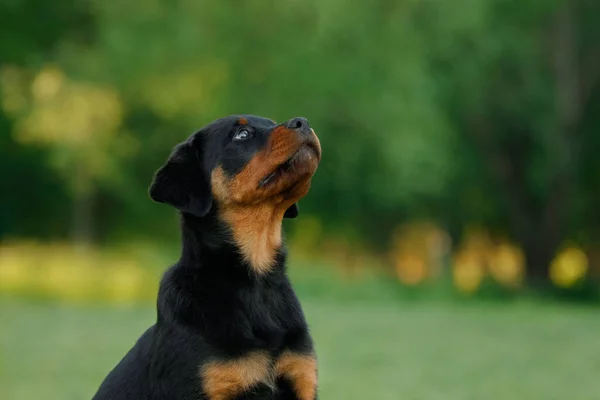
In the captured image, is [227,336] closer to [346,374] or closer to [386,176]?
[346,374]

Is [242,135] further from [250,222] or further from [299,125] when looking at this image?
[250,222]

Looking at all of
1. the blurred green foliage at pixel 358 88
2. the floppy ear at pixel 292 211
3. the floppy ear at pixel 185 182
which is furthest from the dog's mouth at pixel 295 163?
the blurred green foliage at pixel 358 88

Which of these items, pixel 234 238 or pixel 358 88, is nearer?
pixel 234 238

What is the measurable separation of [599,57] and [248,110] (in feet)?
30.8

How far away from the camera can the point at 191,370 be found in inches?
170

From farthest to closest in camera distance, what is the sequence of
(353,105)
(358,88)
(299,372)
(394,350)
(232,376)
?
1. (353,105)
2. (358,88)
3. (394,350)
4. (299,372)
5. (232,376)

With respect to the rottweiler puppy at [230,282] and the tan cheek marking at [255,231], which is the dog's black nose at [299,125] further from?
the tan cheek marking at [255,231]

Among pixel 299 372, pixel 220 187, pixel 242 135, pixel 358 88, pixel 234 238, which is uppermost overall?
pixel 358 88

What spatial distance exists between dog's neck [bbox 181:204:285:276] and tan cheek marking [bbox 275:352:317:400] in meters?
0.48

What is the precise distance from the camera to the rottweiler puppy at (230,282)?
14.3 ft

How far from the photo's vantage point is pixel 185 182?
15.8 feet

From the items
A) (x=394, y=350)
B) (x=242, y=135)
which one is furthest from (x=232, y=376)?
(x=394, y=350)

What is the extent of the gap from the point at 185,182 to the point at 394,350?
8.71 m

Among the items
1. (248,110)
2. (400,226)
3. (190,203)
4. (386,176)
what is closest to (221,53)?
(248,110)
